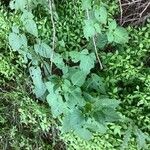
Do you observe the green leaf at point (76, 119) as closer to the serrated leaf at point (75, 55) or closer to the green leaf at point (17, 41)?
the serrated leaf at point (75, 55)

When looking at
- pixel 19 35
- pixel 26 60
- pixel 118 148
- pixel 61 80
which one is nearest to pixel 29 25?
pixel 19 35

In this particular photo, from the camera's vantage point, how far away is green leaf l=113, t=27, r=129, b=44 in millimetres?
1676

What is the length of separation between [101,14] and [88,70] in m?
0.27

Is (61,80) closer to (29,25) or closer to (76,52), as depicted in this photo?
(76,52)

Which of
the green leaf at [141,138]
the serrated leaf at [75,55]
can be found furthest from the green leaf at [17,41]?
the green leaf at [141,138]

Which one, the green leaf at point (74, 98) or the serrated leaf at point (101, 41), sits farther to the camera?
the serrated leaf at point (101, 41)

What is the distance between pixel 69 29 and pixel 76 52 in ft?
0.67

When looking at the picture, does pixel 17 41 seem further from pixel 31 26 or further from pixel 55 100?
pixel 55 100

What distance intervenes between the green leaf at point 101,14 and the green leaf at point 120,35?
0.11 m

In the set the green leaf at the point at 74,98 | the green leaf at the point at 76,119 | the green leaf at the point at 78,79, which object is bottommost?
the green leaf at the point at 76,119

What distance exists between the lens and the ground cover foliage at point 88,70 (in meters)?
1.63

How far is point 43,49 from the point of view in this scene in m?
1.76

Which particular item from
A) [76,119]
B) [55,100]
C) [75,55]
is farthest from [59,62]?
[76,119]

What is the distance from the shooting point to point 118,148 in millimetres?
1730
